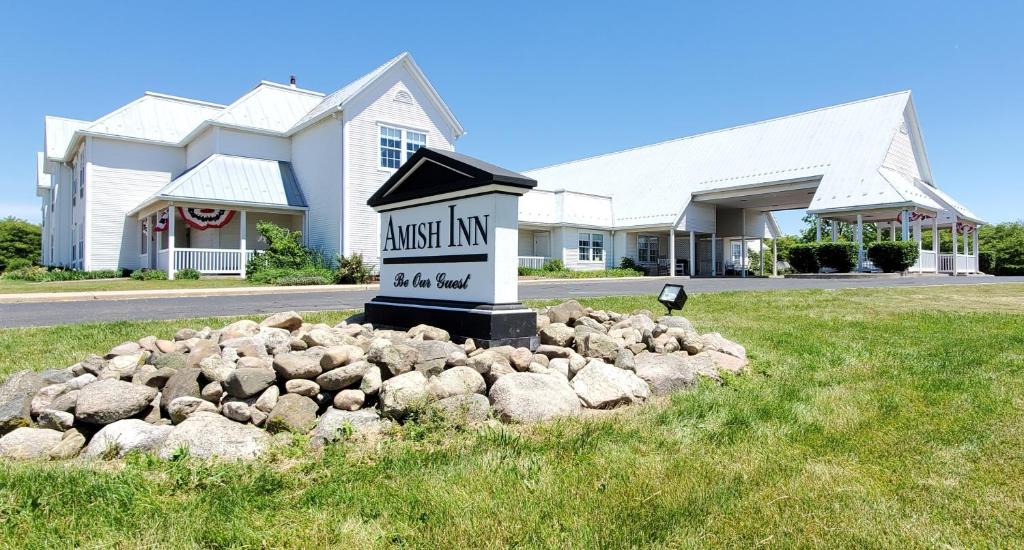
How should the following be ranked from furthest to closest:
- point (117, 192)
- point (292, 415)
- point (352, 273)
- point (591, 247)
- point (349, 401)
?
point (591, 247) < point (117, 192) < point (352, 273) < point (349, 401) < point (292, 415)

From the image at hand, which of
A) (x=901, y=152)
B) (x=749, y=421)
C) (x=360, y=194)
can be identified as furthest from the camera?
(x=901, y=152)

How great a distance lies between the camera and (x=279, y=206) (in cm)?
2181

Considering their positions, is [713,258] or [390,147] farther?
[713,258]

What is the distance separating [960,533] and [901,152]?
3144 cm

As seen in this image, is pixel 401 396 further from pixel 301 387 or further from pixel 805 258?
pixel 805 258

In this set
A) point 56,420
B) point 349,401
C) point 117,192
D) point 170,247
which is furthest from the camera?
point 117,192

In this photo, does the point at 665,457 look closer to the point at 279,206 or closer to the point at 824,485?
the point at 824,485

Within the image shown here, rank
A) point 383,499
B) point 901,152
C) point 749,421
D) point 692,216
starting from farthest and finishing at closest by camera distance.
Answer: point 692,216 → point 901,152 → point 749,421 → point 383,499

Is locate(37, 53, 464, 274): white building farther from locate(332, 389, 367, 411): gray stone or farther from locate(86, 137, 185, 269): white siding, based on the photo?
locate(332, 389, 367, 411): gray stone

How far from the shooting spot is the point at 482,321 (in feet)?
18.5

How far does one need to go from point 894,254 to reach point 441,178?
78.1ft

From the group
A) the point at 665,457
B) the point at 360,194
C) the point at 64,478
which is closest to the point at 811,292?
the point at 665,457

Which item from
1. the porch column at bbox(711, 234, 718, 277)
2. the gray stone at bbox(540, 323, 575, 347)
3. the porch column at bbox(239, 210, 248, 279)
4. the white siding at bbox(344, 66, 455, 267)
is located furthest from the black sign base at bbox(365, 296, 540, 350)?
the porch column at bbox(711, 234, 718, 277)

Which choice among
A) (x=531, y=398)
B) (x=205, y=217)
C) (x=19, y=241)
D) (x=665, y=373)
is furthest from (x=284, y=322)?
→ (x=19, y=241)
